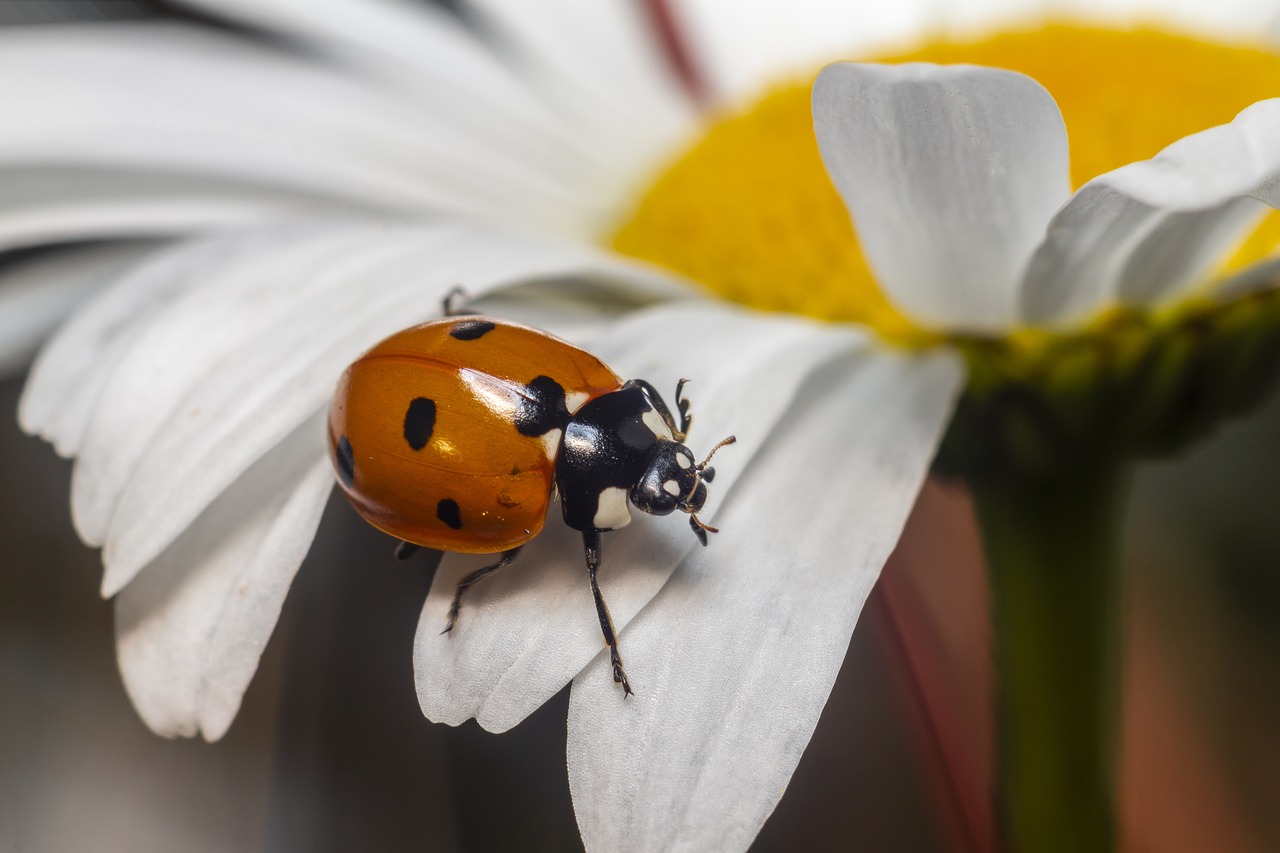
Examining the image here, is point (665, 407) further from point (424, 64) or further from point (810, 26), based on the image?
point (810, 26)

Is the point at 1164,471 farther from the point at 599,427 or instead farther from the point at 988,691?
the point at 599,427

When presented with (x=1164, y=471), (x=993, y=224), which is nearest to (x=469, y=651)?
(x=993, y=224)

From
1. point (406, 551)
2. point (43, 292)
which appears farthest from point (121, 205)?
point (406, 551)

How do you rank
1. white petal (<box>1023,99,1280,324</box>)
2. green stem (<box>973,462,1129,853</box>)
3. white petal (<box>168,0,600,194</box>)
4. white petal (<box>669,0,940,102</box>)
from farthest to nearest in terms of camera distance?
white petal (<box>669,0,940,102</box>)
white petal (<box>168,0,600,194</box>)
green stem (<box>973,462,1129,853</box>)
white petal (<box>1023,99,1280,324</box>)

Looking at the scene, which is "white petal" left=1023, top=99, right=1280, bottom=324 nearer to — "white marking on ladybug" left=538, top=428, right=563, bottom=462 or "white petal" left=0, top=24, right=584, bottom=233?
"white marking on ladybug" left=538, top=428, right=563, bottom=462

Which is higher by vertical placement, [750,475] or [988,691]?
[750,475]

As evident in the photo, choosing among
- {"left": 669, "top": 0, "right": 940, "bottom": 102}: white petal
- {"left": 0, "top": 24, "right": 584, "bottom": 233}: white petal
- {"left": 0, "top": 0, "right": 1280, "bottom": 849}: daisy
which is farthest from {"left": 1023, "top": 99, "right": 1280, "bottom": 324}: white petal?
{"left": 669, "top": 0, "right": 940, "bottom": 102}: white petal
